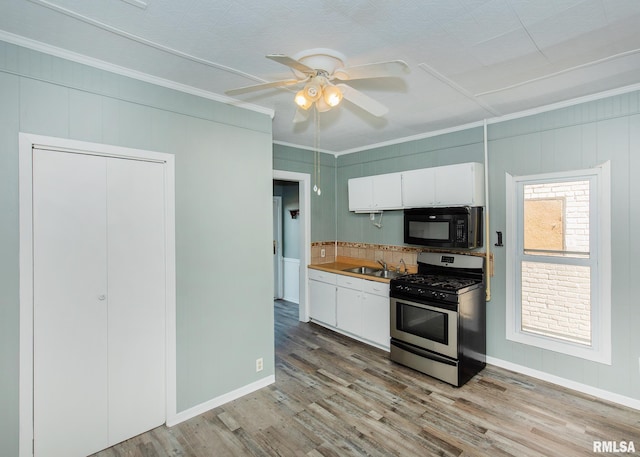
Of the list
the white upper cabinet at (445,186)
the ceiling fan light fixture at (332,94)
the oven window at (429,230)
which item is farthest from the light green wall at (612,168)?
the ceiling fan light fixture at (332,94)

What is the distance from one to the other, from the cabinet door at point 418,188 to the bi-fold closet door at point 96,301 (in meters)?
2.71

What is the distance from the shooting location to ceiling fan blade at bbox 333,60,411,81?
62.0 inches

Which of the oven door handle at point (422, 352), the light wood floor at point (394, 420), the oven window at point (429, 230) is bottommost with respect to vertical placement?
the light wood floor at point (394, 420)

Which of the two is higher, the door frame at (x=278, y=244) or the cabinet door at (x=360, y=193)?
the cabinet door at (x=360, y=193)

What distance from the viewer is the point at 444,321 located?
3061 millimetres

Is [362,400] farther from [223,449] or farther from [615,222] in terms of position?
[615,222]

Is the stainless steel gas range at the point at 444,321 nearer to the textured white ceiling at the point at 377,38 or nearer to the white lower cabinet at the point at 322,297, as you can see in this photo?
the white lower cabinet at the point at 322,297

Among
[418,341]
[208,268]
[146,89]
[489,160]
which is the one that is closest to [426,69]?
[489,160]

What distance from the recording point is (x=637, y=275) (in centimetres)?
260

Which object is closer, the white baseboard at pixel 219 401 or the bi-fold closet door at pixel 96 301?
the bi-fold closet door at pixel 96 301

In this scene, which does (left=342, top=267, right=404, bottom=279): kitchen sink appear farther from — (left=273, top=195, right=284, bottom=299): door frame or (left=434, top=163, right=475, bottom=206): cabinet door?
(left=273, top=195, right=284, bottom=299): door frame

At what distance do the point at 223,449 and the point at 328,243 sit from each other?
10.8ft

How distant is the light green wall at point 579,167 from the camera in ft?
8.64

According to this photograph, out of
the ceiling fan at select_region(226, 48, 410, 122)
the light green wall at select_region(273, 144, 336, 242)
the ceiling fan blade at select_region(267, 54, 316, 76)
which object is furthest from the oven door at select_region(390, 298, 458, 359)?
the ceiling fan blade at select_region(267, 54, 316, 76)
